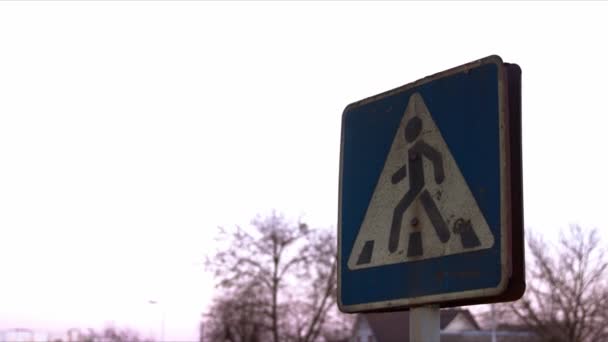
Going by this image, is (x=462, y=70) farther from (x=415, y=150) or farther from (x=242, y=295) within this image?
(x=242, y=295)

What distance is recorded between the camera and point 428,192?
9.53ft

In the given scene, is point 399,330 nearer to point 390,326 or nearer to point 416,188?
point 390,326

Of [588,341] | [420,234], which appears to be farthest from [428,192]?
[588,341]

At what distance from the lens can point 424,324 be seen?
2.77 metres

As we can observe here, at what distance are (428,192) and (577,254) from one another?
146 ft

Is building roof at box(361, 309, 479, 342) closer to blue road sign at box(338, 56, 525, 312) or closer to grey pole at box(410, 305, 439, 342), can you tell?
blue road sign at box(338, 56, 525, 312)

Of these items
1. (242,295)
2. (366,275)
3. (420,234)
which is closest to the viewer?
(420,234)

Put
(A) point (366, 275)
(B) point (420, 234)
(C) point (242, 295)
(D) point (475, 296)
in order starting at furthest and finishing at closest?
(C) point (242, 295)
(A) point (366, 275)
(B) point (420, 234)
(D) point (475, 296)

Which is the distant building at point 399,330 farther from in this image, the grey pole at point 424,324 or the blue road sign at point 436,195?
the grey pole at point 424,324

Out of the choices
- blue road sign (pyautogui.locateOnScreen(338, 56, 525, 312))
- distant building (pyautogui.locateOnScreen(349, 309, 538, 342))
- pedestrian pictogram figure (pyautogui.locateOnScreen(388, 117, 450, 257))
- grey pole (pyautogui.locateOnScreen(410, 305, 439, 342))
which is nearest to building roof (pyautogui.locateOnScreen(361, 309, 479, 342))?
distant building (pyautogui.locateOnScreen(349, 309, 538, 342))

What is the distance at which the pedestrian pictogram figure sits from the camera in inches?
112

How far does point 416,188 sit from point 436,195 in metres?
0.10

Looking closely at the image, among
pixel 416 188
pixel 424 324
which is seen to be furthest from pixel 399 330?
pixel 424 324

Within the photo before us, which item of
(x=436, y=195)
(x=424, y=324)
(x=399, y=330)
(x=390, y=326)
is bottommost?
(x=424, y=324)
